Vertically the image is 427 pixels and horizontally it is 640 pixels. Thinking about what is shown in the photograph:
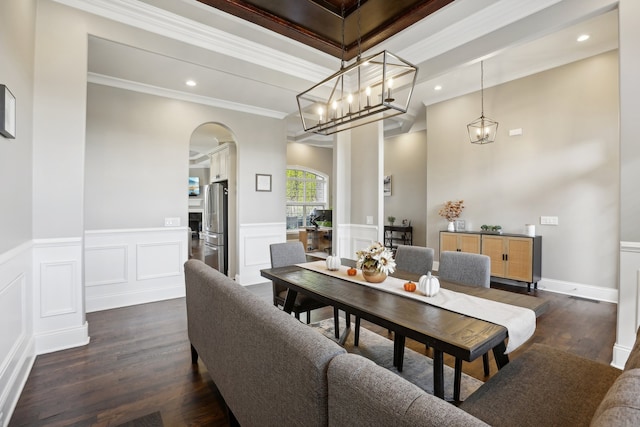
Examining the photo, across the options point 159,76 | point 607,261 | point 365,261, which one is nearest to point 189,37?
point 159,76

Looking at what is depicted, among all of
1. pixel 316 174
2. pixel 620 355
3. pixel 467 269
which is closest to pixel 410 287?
pixel 467 269

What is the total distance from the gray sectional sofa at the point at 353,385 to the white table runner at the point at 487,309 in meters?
0.14

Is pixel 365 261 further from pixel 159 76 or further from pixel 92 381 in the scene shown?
pixel 159 76

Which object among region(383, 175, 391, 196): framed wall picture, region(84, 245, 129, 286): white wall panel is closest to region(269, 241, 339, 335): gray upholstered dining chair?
region(84, 245, 129, 286): white wall panel

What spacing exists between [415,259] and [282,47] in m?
2.81

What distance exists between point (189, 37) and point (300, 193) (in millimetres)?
6902

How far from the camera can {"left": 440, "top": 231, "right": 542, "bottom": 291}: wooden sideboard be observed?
439cm

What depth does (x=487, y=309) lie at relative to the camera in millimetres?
1641

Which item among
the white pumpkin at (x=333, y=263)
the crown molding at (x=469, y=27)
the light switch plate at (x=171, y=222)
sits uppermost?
the crown molding at (x=469, y=27)

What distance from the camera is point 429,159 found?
6.02m

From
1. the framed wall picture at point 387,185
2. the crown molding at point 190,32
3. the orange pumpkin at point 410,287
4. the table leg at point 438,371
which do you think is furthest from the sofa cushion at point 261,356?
the framed wall picture at point 387,185

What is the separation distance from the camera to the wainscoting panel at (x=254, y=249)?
495 cm

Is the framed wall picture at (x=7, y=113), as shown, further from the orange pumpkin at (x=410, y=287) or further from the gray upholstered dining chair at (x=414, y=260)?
the gray upholstered dining chair at (x=414, y=260)

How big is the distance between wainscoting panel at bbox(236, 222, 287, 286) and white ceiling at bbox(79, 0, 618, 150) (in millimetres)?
2103
